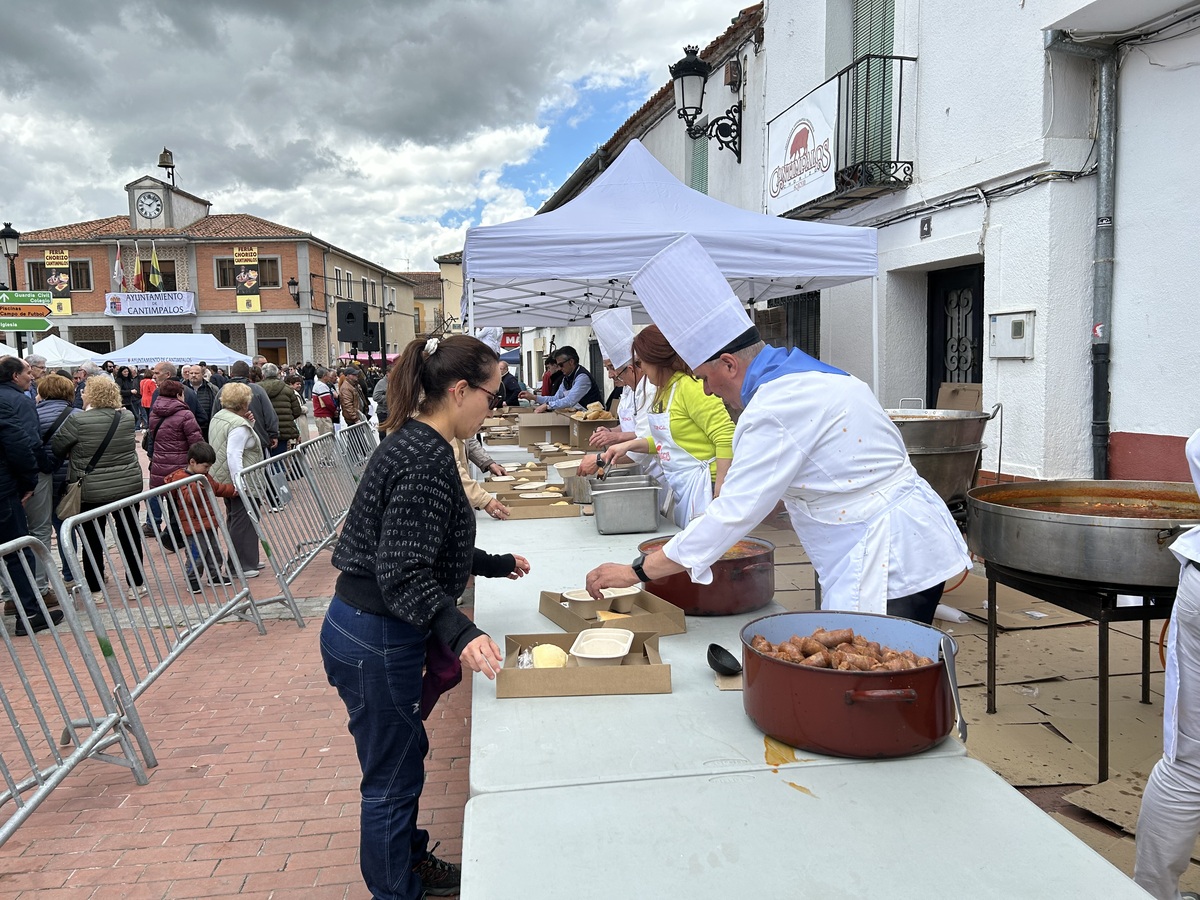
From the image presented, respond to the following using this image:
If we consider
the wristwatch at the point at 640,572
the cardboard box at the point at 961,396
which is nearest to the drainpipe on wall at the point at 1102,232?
the cardboard box at the point at 961,396

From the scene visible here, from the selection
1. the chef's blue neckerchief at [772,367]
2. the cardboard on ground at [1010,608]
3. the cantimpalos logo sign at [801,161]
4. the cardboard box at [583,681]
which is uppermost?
the cantimpalos logo sign at [801,161]

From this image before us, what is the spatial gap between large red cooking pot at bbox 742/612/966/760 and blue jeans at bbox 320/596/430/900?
88cm

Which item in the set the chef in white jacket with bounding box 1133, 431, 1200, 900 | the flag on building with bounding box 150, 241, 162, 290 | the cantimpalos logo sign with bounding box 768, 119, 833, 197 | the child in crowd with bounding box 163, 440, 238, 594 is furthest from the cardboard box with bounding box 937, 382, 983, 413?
the flag on building with bounding box 150, 241, 162, 290

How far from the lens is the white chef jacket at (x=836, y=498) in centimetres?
229

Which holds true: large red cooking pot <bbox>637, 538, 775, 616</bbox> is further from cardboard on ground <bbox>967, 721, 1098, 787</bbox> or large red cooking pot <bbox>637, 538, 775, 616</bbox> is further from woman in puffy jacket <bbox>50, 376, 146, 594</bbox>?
woman in puffy jacket <bbox>50, 376, 146, 594</bbox>

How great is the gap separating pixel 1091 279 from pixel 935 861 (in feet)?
20.1

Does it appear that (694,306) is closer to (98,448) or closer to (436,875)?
(436,875)

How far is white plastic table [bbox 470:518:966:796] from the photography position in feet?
5.70

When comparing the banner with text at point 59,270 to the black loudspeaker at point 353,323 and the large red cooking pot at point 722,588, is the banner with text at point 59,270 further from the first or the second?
the large red cooking pot at point 722,588

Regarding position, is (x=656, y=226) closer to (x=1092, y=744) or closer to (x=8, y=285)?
(x=1092, y=744)

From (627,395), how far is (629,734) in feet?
16.3

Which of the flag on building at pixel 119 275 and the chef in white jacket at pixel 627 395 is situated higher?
the flag on building at pixel 119 275

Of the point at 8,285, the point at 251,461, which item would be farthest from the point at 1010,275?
the point at 8,285

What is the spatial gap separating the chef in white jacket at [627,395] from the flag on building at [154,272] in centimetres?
3773
